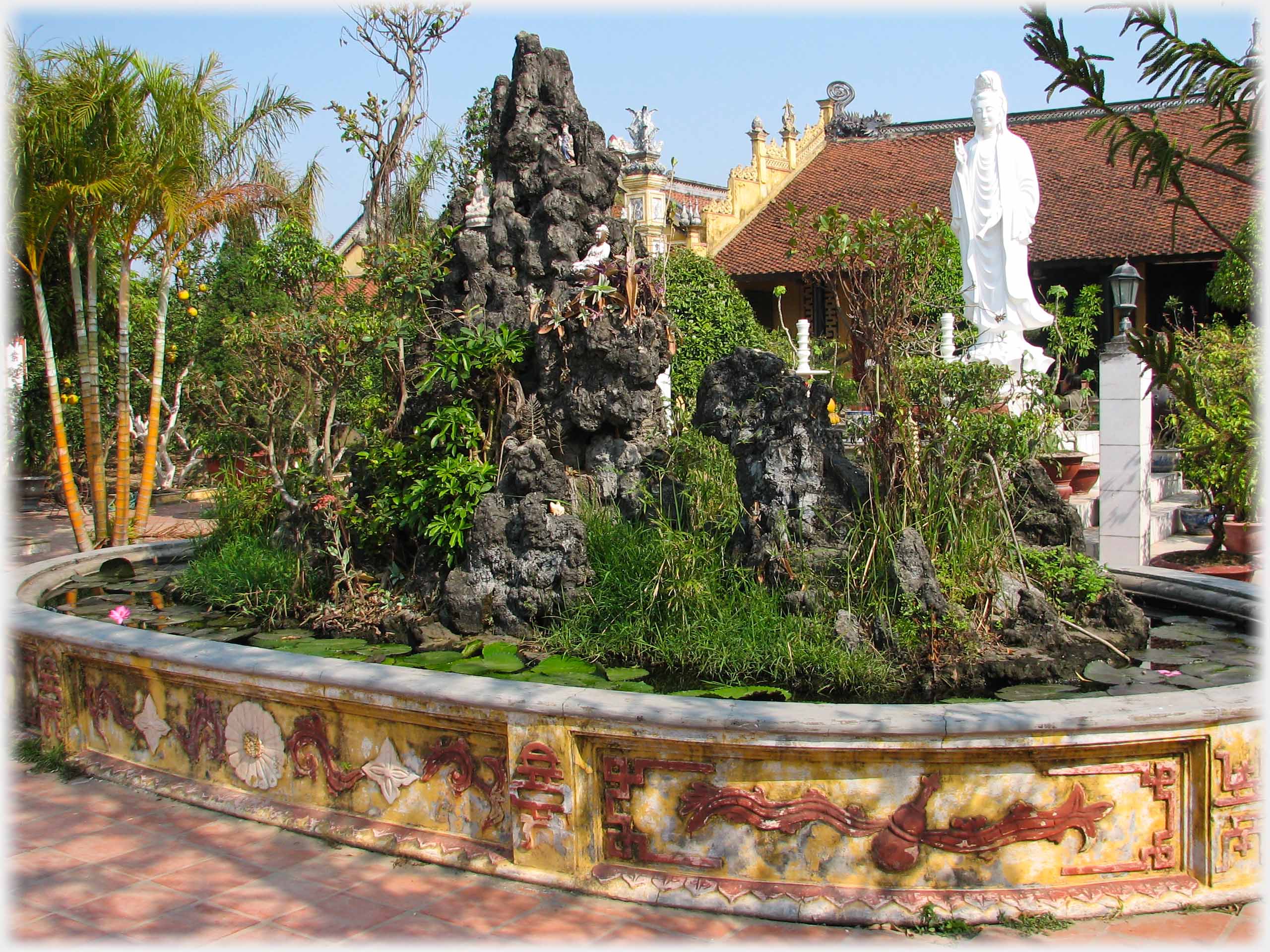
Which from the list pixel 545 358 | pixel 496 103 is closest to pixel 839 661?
pixel 545 358

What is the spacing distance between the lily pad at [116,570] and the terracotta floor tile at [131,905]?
443 cm

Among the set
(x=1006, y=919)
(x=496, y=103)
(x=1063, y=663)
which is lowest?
(x=1006, y=919)

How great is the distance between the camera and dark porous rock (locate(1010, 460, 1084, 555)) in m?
5.75

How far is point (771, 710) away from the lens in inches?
131

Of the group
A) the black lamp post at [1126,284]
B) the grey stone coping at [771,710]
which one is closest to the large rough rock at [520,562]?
the grey stone coping at [771,710]

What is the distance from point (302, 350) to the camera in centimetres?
758

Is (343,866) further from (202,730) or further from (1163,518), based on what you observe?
(1163,518)

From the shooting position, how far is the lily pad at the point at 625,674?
4805mm

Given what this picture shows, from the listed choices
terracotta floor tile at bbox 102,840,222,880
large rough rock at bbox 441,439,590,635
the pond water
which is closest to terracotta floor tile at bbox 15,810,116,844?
terracotta floor tile at bbox 102,840,222,880

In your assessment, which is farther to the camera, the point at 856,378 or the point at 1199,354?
the point at 1199,354

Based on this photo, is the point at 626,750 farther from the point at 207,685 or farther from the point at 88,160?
the point at 88,160

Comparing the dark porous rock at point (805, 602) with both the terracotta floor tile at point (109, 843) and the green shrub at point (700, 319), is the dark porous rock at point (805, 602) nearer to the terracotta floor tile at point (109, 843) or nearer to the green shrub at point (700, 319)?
the terracotta floor tile at point (109, 843)

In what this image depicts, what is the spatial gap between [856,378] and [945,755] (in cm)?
296

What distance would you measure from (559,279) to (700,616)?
7.86 feet
